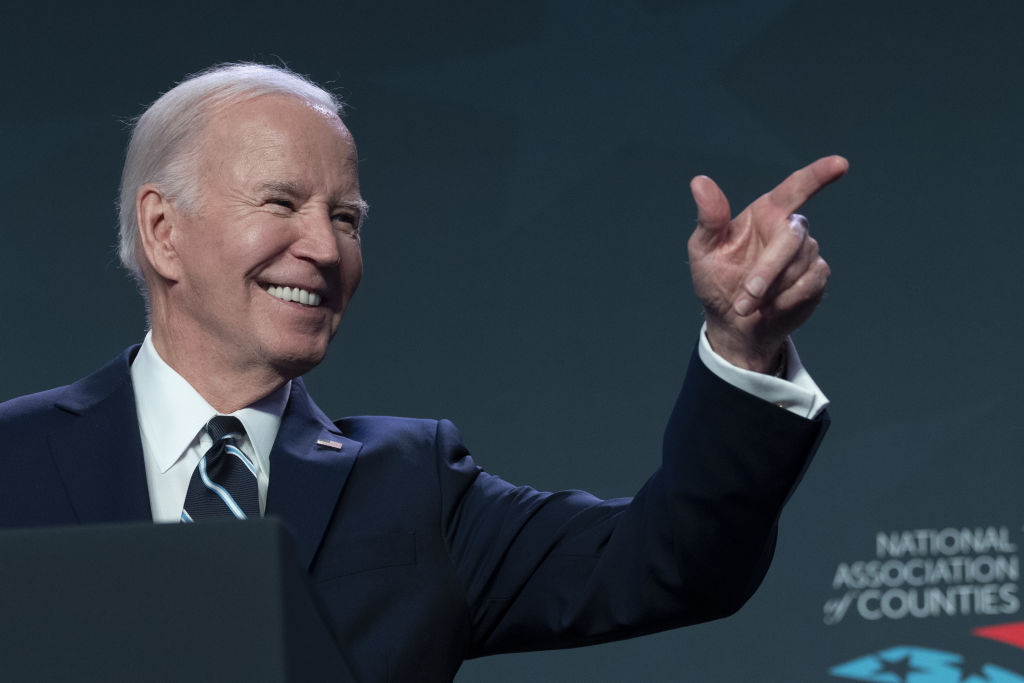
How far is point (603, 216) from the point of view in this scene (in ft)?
11.1

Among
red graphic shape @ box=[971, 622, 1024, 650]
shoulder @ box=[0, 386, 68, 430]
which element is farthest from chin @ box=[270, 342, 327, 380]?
red graphic shape @ box=[971, 622, 1024, 650]

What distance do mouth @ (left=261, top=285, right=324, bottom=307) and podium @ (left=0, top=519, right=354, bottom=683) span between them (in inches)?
38.0

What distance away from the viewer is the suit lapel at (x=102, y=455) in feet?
4.53

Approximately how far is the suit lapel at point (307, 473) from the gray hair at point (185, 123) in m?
0.29

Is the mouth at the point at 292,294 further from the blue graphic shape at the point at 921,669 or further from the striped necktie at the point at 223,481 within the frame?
the blue graphic shape at the point at 921,669

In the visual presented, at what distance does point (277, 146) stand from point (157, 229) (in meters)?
0.19

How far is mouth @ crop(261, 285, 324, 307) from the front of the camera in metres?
1.49

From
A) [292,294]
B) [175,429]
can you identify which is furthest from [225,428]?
[292,294]

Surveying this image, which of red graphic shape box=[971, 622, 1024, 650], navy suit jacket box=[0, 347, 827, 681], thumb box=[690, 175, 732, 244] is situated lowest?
red graphic shape box=[971, 622, 1024, 650]

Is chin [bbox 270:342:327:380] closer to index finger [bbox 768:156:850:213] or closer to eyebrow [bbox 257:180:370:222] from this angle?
eyebrow [bbox 257:180:370:222]

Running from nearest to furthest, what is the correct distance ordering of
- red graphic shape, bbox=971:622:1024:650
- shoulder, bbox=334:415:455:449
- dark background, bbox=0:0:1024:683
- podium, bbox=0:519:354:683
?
podium, bbox=0:519:354:683, shoulder, bbox=334:415:455:449, red graphic shape, bbox=971:622:1024:650, dark background, bbox=0:0:1024:683

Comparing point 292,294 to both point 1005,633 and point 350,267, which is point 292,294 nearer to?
point 350,267

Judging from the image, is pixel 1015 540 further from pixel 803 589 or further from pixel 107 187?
pixel 107 187

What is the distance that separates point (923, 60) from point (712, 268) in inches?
97.5
